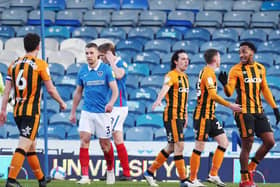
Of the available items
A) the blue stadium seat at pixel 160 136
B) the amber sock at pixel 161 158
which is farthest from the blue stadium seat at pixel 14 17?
the amber sock at pixel 161 158

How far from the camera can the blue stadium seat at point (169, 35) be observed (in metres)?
22.9

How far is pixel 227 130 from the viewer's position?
19.2 meters

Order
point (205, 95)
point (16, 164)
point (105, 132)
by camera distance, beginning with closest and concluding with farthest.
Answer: point (16, 164)
point (205, 95)
point (105, 132)

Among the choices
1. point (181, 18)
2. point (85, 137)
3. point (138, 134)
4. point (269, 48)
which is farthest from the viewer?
point (181, 18)

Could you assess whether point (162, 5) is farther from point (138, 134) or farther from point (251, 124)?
point (251, 124)

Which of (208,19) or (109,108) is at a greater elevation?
(208,19)

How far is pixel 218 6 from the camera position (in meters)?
23.8

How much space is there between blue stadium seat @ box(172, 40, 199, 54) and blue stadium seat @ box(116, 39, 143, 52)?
84 centimetres

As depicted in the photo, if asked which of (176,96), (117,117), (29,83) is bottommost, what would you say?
(117,117)

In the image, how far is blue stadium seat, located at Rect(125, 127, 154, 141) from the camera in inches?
754

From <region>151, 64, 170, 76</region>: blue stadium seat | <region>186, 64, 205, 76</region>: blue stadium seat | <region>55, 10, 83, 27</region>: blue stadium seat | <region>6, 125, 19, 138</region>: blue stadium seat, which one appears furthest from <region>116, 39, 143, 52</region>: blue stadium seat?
<region>6, 125, 19, 138</region>: blue stadium seat

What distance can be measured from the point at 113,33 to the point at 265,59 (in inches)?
155

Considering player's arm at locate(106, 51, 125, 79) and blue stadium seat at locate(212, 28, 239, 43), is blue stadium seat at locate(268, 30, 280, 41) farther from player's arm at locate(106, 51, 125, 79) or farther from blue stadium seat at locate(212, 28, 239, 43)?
player's arm at locate(106, 51, 125, 79)

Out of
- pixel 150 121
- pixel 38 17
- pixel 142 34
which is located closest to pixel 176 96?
pixel 150 121
